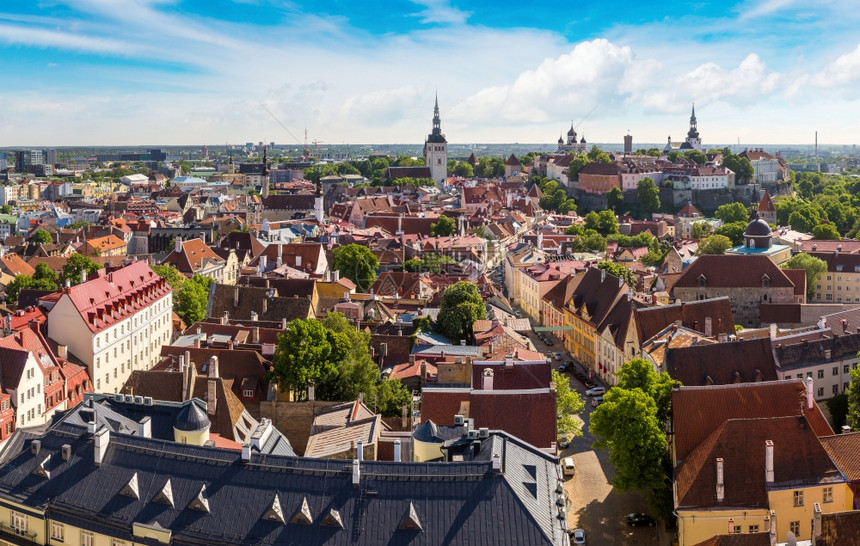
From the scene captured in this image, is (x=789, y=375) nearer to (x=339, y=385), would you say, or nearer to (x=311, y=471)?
(x=339, y=385)

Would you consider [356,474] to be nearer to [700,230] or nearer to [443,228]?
[443,228]

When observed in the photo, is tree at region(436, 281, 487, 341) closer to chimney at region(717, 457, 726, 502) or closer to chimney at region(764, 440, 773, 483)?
chimney at region(717, 457, 726, 502)

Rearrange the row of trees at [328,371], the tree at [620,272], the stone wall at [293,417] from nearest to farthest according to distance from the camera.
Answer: the stone wall at [293,417]
the row of trees at [328,371]
the tree at [620,272]

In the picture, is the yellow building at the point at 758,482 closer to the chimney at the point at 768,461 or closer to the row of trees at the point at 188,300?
the chimney at the point at 768,461

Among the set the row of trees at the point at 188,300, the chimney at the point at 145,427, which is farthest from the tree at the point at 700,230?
the chimney at the point at 145,427

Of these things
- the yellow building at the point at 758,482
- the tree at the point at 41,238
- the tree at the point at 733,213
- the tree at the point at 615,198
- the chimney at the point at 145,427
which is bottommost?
the yellow building at the point at 758,482

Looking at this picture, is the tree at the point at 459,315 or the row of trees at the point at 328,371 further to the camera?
the tree at the point at 459,315

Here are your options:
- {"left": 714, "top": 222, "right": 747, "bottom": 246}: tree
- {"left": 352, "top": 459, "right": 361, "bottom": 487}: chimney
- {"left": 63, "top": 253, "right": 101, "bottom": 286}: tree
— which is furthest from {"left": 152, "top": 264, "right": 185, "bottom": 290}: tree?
{"left": 714, "top": 222, "right": 747, "bottom": 246}: tree
